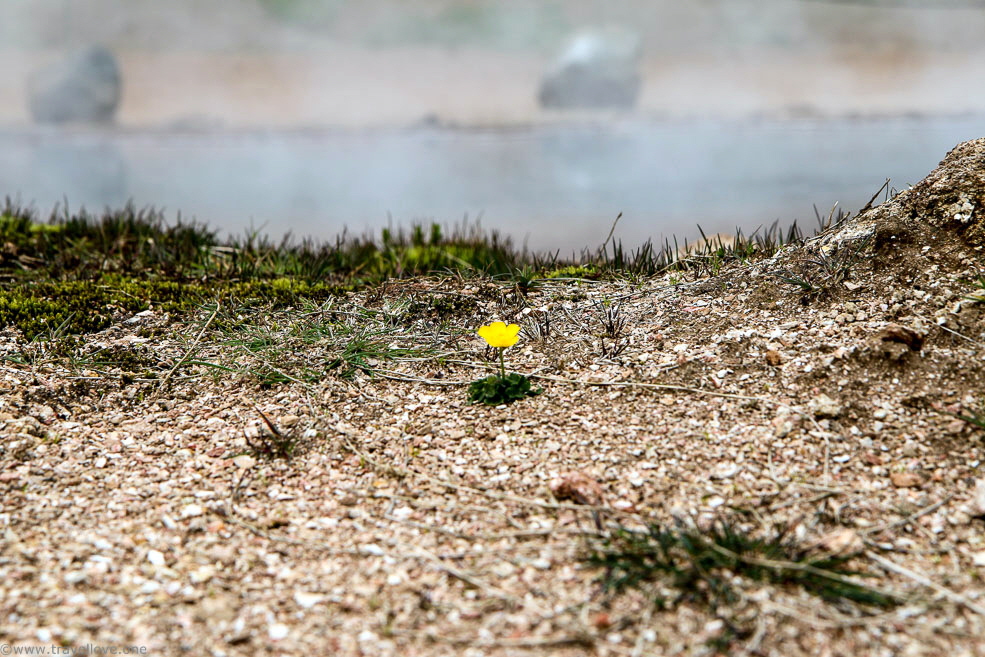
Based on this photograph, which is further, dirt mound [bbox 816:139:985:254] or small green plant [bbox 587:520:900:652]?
dirt mound [bbox 816:139:985:254]

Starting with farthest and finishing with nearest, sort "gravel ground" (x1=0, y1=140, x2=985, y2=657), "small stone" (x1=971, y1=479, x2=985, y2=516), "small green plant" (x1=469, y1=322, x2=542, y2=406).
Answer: "small green plant" (x1=469, y1=322, x2=542, y2=406), "small stone" (x1=971, y1=479, x2=985, y2=516), "gravel ground" (x1=0, y1=140, x2=985, y2=657)

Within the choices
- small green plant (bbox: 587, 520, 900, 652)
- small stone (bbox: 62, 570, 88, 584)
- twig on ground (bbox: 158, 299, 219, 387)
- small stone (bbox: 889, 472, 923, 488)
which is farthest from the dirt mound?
small stone (bbox: 62, 570, 88, 584)

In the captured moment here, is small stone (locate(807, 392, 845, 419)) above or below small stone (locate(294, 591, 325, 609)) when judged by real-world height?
above

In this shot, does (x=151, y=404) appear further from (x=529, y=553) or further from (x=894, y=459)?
(x=894, y=459)

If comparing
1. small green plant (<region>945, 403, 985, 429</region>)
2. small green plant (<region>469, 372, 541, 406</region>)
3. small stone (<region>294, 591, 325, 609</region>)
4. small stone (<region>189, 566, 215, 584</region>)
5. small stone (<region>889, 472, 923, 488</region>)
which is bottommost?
small stone (<region>294, 591, 325, 609</region>)

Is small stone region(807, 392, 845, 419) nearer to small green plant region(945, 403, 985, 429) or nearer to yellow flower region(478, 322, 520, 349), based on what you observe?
small green plant region(945, 403, 985, 429)

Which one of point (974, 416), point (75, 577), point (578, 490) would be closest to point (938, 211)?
point (974, 416)

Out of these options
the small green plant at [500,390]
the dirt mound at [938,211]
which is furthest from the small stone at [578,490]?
the dirt mound at [938,211]

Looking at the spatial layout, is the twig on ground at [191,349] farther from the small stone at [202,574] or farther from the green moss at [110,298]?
the small stone at [202,574]

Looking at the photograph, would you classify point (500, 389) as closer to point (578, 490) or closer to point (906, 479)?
point (578, 490)
